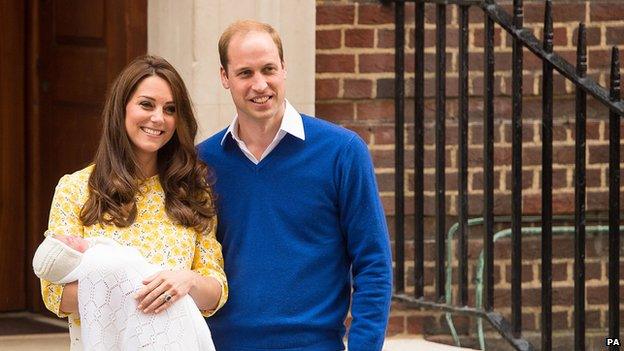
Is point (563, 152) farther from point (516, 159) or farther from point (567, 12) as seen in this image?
point (516, 159)

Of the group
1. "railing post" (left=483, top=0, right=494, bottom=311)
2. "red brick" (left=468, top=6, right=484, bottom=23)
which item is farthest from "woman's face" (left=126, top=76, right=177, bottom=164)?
"red brick" (left=468, top=6, right=484, bottom=23)

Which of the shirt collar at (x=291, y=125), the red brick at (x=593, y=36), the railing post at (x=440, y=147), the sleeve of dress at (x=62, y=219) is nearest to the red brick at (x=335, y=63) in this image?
the railing post at (x=440, y=147)

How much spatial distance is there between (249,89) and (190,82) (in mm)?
2110

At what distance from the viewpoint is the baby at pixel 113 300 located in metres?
3.89

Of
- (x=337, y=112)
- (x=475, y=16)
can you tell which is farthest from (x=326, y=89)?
(x=475, y=16)

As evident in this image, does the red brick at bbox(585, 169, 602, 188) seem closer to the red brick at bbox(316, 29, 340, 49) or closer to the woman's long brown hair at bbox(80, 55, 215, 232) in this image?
the red brick at bbox(316, 29, 340, 49)

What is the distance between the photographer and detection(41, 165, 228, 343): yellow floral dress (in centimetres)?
400

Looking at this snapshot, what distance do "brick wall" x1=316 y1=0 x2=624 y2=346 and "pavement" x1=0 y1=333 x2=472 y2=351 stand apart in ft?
0.40

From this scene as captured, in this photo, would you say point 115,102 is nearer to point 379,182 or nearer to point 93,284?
point 93,284

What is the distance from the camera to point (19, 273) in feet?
24.2

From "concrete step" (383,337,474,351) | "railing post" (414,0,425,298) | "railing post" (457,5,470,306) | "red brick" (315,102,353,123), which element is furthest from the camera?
"red brick" (315,102,353,123)

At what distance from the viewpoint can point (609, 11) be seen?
264 inches

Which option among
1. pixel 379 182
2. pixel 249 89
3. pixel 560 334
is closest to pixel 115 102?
pixel 249 89

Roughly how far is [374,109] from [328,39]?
1.13 feet
